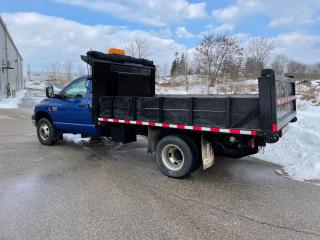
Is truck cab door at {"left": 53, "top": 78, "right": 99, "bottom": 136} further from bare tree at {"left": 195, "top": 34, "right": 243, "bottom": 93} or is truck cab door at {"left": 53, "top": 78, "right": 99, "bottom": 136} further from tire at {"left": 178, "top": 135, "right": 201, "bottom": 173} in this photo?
bare tree at {"left": 195, "top": 34, "right": 243, "bottom": 93}

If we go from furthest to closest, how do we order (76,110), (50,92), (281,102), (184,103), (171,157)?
1. (50,92)
2. (76,110)
3. (171,157)
4. (184,103)
5. (281,102)

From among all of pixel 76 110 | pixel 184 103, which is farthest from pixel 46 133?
pixel 184 103

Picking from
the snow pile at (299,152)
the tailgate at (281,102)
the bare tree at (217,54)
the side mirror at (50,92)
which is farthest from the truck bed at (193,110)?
the bare tree at (217,54)

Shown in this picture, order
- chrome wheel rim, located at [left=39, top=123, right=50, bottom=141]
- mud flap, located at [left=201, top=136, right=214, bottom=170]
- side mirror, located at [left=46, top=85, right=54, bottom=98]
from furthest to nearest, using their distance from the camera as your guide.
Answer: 1. chrome wheel rim, located at [left=39, top=123, right=50, bottom=141]
2. side mirror, located at [left=46, top=85, right=54, bottom=98]
3. mud flap, located at [left=201, top=136, right=214, bottom=170]

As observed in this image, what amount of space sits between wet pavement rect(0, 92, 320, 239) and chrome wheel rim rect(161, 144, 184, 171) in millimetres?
282

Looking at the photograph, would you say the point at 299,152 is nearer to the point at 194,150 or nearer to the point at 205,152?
the point at 205,152

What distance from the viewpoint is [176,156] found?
5.95 metres

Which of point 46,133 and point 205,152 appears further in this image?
point 46,133

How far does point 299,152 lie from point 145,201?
167 inches

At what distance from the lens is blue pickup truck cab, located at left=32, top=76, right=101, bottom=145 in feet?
24.1

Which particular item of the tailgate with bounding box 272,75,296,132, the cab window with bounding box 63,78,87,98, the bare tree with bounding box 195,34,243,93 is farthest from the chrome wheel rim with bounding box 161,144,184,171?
the bare tree with bounding box 195,34,243,93

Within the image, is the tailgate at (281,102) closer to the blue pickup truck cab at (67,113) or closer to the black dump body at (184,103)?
the black dump body at (184,103)

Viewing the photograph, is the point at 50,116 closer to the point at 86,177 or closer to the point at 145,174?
the point at 86,177

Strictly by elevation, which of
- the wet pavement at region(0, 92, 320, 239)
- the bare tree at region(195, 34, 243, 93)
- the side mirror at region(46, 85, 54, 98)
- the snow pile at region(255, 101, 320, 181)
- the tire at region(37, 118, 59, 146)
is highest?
the bare tree at region(195, 34, 243, 93)
